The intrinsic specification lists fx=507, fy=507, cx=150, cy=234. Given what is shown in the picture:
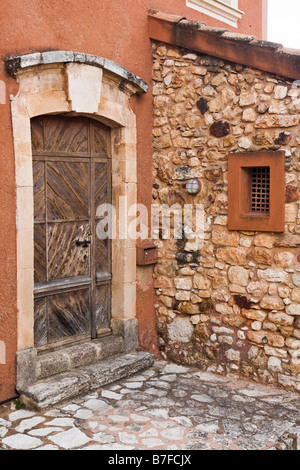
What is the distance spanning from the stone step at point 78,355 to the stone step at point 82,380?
52 mm

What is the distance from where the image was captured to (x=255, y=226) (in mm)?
5012

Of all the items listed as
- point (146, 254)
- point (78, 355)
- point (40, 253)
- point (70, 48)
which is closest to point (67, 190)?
point (40, 253)

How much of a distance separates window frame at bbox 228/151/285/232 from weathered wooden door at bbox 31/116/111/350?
1.34m

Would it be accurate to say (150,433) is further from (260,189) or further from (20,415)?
(260,189)

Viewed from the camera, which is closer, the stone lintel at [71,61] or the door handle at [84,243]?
the stone lintel at [71,61]

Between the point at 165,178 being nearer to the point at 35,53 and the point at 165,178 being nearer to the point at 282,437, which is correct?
the point at 35,53

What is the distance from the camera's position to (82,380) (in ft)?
15.5

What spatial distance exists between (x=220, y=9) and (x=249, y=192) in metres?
3.29

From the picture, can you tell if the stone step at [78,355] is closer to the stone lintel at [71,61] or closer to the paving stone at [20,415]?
the paving stone at [20,415]

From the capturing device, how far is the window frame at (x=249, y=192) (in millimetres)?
4824

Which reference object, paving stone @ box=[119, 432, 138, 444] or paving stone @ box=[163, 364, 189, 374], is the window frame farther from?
paving stone @ box=[119, 432, 138, 444]

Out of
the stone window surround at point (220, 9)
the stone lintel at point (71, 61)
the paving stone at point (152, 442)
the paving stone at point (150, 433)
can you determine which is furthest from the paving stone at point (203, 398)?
the stone window surround at point (220, 9)

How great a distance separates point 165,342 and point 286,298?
1.59 m

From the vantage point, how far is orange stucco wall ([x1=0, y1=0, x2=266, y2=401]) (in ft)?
14.1
